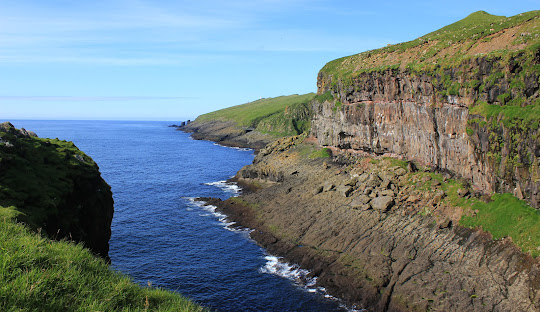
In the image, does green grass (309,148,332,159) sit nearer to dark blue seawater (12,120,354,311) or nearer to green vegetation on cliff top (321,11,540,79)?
green vegetation on cliff top (321,11,540,79)

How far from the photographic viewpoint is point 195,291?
3906cm

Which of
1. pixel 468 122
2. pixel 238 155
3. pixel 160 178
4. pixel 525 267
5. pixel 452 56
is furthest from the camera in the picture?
pixel 238 155

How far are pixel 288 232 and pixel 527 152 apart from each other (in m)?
28.0

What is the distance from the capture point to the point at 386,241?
4356 cm

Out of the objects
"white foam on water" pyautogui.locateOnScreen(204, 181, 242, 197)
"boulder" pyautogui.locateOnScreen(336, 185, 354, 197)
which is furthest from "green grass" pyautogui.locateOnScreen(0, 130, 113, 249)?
"white foam on water" pyautogui.locateOnScreen(204, 181, 242, 197)

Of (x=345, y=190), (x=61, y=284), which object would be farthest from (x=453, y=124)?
(x=61, y=284)

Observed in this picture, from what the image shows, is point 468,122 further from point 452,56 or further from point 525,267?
point 525,267

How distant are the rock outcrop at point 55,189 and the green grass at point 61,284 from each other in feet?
32.0

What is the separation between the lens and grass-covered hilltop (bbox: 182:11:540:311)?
115 ft

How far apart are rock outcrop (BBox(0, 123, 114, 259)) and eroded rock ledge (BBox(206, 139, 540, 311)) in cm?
2128

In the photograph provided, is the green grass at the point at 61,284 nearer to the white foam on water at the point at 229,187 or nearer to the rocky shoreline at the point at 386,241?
the rocky shoreline at the point at 386,241

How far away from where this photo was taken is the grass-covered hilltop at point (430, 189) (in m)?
35.1

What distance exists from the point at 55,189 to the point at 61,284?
19.8 m

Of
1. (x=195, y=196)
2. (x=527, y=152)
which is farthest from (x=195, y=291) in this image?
(x=195, y=196)
